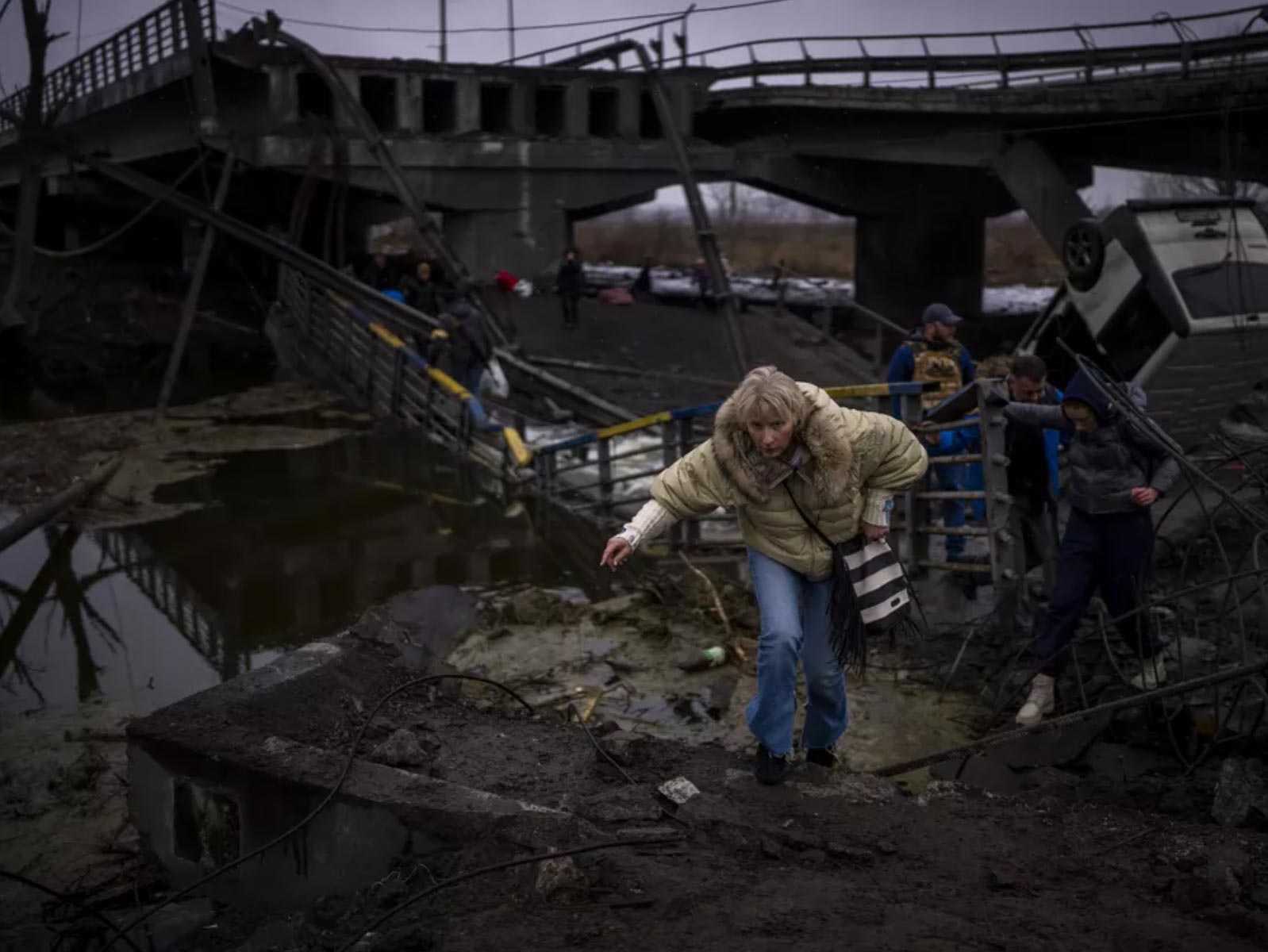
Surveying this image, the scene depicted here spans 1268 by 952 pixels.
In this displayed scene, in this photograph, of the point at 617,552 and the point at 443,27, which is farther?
the point at 443,27

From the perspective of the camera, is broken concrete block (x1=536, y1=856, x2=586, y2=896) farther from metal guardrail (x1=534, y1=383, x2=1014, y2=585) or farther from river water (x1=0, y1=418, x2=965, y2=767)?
metal guardrail (x1=534, y1=383, x2=1014, y2=585)

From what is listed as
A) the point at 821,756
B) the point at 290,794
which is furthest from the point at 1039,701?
the point at 290,794

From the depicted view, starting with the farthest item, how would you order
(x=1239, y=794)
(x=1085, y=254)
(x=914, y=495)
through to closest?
1. (x=1085, y=254)
2. (x=914, y=495)
3. (x=1239, y=794)

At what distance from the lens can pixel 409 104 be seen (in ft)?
93.8

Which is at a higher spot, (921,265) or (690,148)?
(690,148)

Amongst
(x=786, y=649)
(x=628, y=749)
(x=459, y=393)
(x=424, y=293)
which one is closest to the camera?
(x=786, y=649)

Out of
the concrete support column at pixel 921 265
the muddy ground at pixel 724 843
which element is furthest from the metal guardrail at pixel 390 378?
the concrete support column at pixel 921 265

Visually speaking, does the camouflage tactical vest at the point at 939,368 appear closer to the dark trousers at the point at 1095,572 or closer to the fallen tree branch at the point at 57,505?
the dark trousers at the point at 1095,572

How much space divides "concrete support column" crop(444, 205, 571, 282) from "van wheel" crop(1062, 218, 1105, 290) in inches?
734

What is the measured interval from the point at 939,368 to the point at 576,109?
23.4 meters

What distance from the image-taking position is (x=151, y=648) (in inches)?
343

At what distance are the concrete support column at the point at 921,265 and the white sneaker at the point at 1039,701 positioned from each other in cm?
2908

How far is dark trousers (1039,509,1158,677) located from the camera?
5.92m

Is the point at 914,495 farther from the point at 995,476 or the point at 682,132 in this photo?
the point at 682,132
